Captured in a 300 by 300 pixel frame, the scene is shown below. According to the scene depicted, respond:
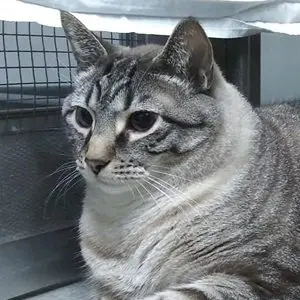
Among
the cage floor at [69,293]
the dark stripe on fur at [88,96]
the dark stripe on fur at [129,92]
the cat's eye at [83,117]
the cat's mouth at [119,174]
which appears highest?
the dark stripe on fur at [129,92]

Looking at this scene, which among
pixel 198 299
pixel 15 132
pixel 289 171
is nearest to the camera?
pixel 198 299

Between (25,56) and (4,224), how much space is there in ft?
1.44

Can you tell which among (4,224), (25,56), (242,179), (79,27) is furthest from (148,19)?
(4,224)

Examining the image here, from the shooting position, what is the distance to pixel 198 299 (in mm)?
1220

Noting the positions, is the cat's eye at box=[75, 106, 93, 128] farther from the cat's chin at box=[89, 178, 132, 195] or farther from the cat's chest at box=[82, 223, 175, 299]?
the cat's chest at box=[82, 223, 175, 299]

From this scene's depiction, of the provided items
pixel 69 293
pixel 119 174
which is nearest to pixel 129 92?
pixel 119 174

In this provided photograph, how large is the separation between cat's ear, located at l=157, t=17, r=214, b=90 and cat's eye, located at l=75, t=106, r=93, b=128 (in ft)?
0.63

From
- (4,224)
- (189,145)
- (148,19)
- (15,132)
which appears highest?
(148,19)

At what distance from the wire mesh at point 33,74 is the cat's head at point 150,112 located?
1.11 ft

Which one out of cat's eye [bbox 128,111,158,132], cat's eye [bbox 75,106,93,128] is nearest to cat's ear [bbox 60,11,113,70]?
cat's eye [bbox 75,106,93,128]

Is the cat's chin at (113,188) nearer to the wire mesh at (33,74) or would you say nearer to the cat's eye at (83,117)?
the cat's eye at (83,117)

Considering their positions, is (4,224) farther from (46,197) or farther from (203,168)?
(203,168)

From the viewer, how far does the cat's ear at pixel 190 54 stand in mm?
1245

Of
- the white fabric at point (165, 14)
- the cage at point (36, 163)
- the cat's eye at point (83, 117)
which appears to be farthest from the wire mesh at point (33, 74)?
the cat's eye at point (83, 117)
